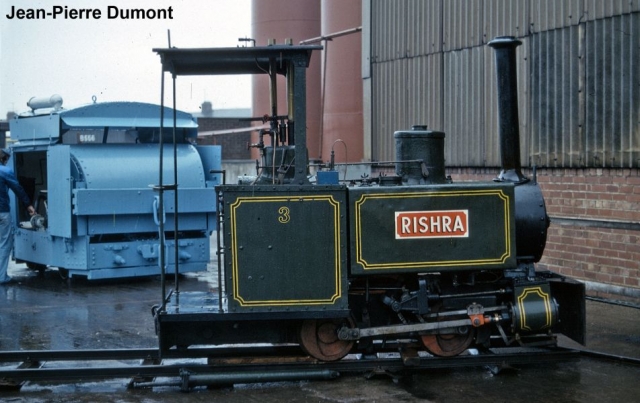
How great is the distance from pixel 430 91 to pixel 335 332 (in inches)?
304

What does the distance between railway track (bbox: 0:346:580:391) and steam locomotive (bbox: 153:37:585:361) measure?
0.49 ft

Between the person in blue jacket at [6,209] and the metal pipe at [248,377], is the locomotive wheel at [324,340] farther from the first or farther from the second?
the person in blue jacket at [6,209]

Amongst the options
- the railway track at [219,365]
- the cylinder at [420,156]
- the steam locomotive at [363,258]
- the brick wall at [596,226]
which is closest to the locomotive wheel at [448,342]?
the steam locomotive at [363,258]

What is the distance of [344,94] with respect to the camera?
702 inches

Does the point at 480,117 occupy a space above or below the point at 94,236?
above

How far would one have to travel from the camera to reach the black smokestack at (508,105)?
8.02m

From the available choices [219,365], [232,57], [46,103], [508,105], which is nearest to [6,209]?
[46,103]

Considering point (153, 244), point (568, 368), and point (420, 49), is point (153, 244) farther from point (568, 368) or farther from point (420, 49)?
point (568, 368)

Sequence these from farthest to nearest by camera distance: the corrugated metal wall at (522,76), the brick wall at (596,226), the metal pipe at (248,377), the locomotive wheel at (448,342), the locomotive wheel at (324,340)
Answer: the corrugated metal wall at (522,76)
the brick wall at (596,226)
the locomotive wheel at (448,342)
the locomotive wheel at (324,340)
the metal pipe at (248,377)

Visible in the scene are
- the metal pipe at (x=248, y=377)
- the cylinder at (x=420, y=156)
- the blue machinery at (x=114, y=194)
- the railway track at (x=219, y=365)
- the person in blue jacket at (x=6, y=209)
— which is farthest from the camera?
the person in blue jacket at (x=6, y=209)

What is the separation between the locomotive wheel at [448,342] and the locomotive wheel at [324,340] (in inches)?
27.4

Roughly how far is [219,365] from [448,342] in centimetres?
200

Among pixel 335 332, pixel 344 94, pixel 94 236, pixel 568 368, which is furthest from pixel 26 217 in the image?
pixel 568 368

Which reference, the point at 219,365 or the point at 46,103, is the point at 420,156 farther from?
the point at 46,103
